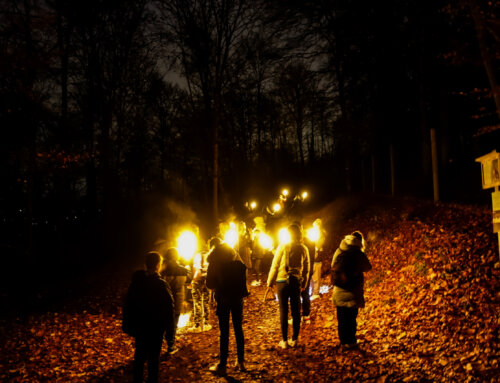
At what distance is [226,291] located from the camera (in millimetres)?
6508

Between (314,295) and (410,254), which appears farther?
(314,295)

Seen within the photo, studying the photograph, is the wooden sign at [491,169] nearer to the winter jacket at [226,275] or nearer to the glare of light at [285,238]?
the glare of light at [285,238]

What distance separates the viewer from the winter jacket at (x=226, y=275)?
6.53 m

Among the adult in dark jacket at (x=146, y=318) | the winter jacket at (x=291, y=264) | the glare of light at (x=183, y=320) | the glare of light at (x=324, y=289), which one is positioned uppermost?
the winter jacket at (x=291, y=264)

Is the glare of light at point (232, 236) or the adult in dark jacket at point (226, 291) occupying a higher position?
the glare of light at point (232, 236)

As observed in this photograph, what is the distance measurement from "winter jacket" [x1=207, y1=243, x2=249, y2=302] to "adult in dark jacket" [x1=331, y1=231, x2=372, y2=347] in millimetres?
1732

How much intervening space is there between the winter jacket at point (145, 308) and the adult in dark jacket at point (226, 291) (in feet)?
3.50

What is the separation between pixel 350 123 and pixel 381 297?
12.8 meters

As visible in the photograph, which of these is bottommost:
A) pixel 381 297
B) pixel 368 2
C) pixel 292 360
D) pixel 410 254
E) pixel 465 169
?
pixel 292 360

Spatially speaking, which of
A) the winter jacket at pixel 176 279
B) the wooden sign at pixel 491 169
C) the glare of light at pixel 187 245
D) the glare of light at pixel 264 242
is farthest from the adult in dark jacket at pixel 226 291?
the glare of light at pixel 264 242

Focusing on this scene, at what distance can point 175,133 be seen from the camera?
135 ft

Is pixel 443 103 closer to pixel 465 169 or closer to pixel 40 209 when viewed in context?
pixel 465 169

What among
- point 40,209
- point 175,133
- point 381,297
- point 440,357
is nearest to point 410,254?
point 381,297

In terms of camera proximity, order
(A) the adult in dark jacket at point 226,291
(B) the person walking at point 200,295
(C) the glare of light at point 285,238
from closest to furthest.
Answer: (A) the adult in dark jacket at point 226,291, (C) the glare of light at point 285,238, (B) the person walking at point 200,295
